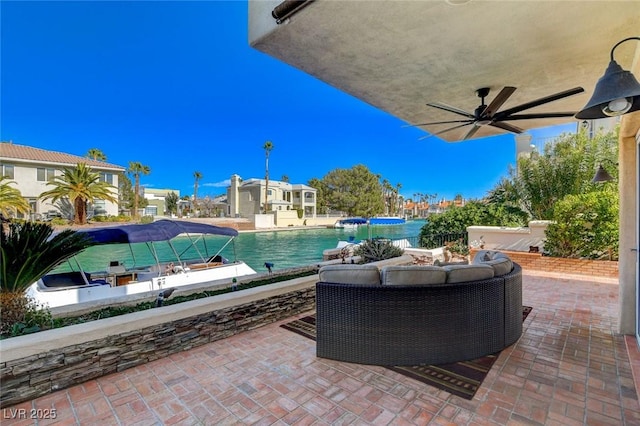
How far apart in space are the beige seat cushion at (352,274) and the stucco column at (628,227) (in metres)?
3.07

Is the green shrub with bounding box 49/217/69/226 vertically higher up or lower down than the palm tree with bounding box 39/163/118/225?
lower down

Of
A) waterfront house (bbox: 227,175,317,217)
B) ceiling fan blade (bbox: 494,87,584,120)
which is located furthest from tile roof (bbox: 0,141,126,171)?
ceiling fan blade (bbox: 494,87,584,120)

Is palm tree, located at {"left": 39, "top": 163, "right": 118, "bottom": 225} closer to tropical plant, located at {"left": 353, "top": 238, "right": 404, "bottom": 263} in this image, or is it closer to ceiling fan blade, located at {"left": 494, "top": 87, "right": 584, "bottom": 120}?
tropical plant, located at {"left": 353, "top": 238, "right": 404, "bottom": 263}

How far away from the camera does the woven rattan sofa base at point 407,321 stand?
2.60m

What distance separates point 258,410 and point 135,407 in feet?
Result: 3.10

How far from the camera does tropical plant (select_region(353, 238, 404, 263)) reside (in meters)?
6.15

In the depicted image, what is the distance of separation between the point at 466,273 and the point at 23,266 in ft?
13.4

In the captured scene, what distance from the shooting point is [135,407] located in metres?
2.15

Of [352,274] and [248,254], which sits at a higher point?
[352,274]

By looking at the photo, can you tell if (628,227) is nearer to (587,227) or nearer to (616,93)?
(616,93)

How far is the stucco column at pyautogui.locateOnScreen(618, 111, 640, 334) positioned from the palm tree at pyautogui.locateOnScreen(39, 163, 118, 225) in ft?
87.9

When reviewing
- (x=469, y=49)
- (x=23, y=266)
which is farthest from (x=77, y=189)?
(x=469, y=49)

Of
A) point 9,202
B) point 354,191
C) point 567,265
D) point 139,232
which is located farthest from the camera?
point 354,191

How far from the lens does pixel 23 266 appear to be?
8.36 feet
